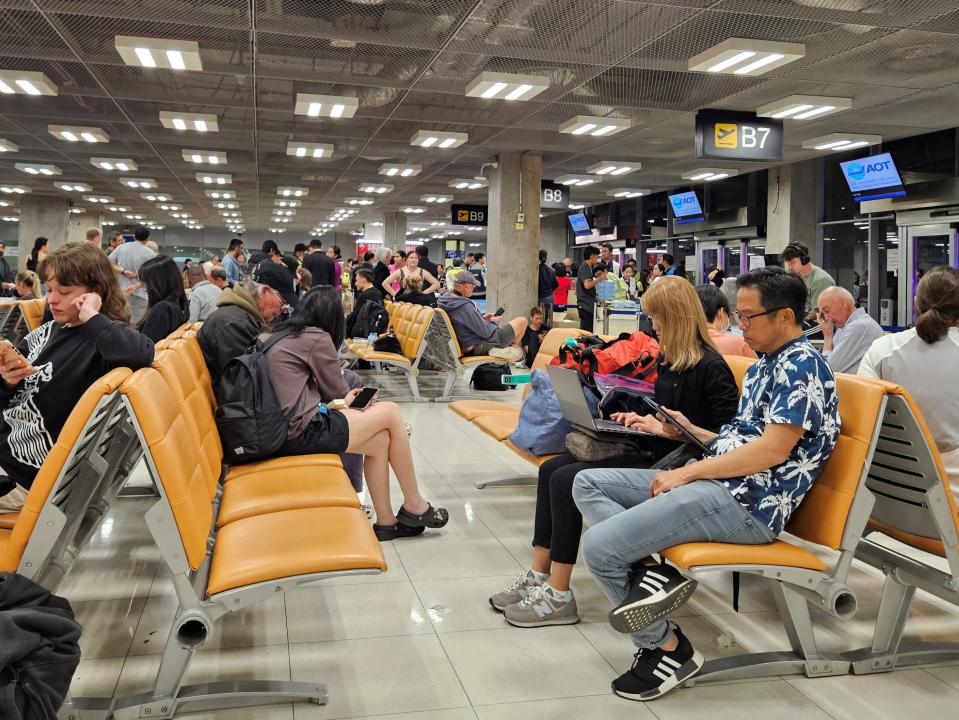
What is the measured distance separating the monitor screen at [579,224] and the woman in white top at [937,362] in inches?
862

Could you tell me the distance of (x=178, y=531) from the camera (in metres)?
2.24

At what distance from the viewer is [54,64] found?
8352 mm

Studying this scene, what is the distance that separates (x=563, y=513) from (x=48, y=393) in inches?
70.7

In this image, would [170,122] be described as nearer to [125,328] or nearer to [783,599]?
[125,328]

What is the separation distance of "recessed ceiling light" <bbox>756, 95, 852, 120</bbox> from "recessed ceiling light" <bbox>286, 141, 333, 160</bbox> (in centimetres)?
653

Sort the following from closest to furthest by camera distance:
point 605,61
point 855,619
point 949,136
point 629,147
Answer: point 855,619 < point 605,61 < point 949,136 < point 629,147

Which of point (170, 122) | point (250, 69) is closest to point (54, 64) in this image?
point (250, 69)

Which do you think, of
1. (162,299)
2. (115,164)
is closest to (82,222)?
(115,164)

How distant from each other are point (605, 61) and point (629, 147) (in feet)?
17.7

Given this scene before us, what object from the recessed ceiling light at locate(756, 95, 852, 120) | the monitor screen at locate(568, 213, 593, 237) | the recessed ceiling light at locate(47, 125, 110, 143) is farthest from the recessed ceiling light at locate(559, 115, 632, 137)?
the monitor screen at locate(568, 213, 593, 237)

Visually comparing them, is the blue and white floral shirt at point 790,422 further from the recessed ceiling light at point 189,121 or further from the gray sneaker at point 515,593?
the recessed ceiling light at point 189,121

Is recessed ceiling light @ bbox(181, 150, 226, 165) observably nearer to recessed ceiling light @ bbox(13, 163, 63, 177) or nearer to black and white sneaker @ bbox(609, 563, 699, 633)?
recessed ceiling light @ bbox(13, 163, 63, 177)

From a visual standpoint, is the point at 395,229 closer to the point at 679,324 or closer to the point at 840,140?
the point at 840,140

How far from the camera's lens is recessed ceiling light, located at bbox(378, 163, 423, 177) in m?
15.3
